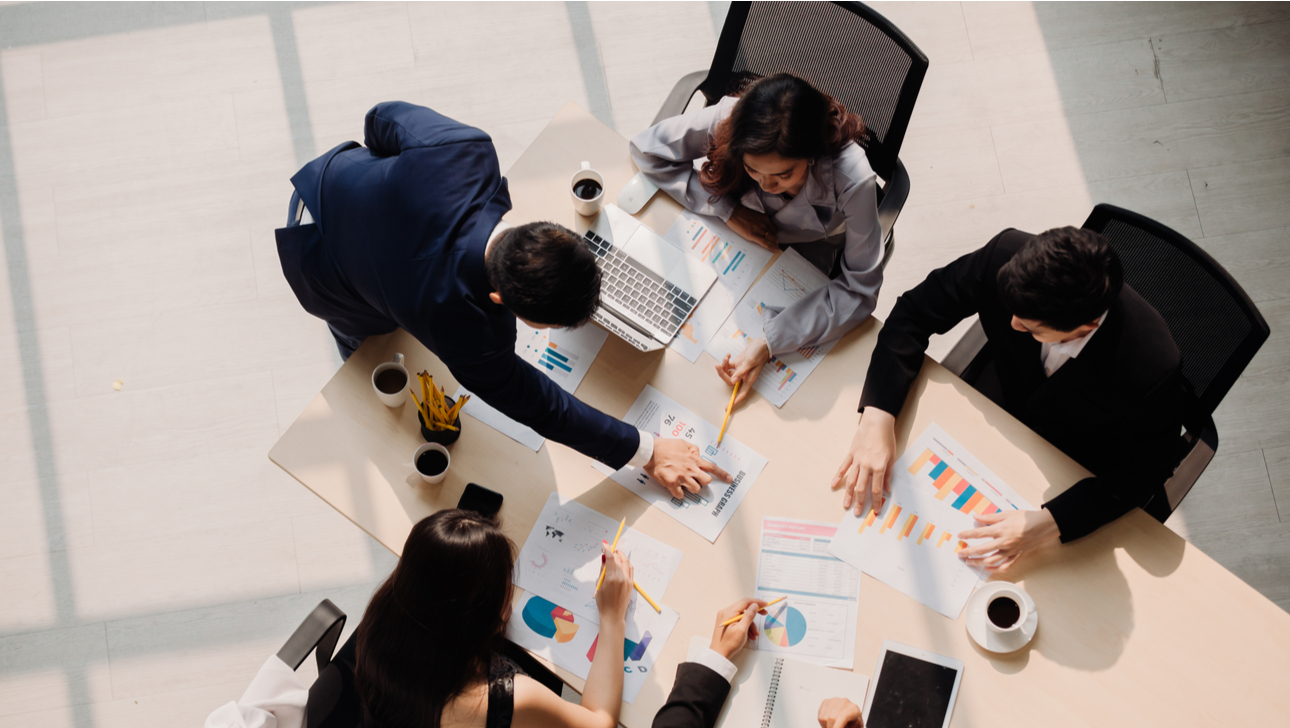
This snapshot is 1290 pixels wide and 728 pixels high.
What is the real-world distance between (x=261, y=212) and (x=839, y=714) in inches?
93.6

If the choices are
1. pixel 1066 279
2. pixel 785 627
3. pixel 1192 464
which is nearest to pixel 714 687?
pixel 785 627

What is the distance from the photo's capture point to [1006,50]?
291 centimetres

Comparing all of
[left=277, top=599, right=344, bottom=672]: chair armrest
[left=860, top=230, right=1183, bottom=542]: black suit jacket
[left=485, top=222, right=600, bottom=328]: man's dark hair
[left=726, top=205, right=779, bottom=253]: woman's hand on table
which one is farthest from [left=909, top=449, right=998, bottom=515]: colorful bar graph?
[left=277, top=599, right=344, bottom=672]: chair armrest

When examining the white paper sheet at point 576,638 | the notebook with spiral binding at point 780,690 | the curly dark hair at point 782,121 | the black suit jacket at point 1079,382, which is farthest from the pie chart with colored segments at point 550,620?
the curly dark hair at point 782,121

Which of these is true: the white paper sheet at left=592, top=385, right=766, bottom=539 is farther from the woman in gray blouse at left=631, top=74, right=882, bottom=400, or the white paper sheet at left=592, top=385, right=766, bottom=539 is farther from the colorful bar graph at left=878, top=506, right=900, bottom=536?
the colorful bar graph at left=878, top=506, right=900, bottom=536

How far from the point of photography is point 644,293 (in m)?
1.79

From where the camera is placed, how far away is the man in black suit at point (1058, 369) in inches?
56.0

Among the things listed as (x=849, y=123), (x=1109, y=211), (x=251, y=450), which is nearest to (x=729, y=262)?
(x=849, y=123)

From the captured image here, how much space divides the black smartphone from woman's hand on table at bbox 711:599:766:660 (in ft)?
1.61

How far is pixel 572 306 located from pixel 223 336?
1.76m

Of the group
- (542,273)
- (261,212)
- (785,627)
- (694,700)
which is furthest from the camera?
(261,212)

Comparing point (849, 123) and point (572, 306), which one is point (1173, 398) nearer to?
point (849, 123)

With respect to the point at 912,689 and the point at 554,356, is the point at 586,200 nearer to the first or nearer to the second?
the point at 554,356

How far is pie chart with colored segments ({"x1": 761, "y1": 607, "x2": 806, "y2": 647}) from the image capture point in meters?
1.58
